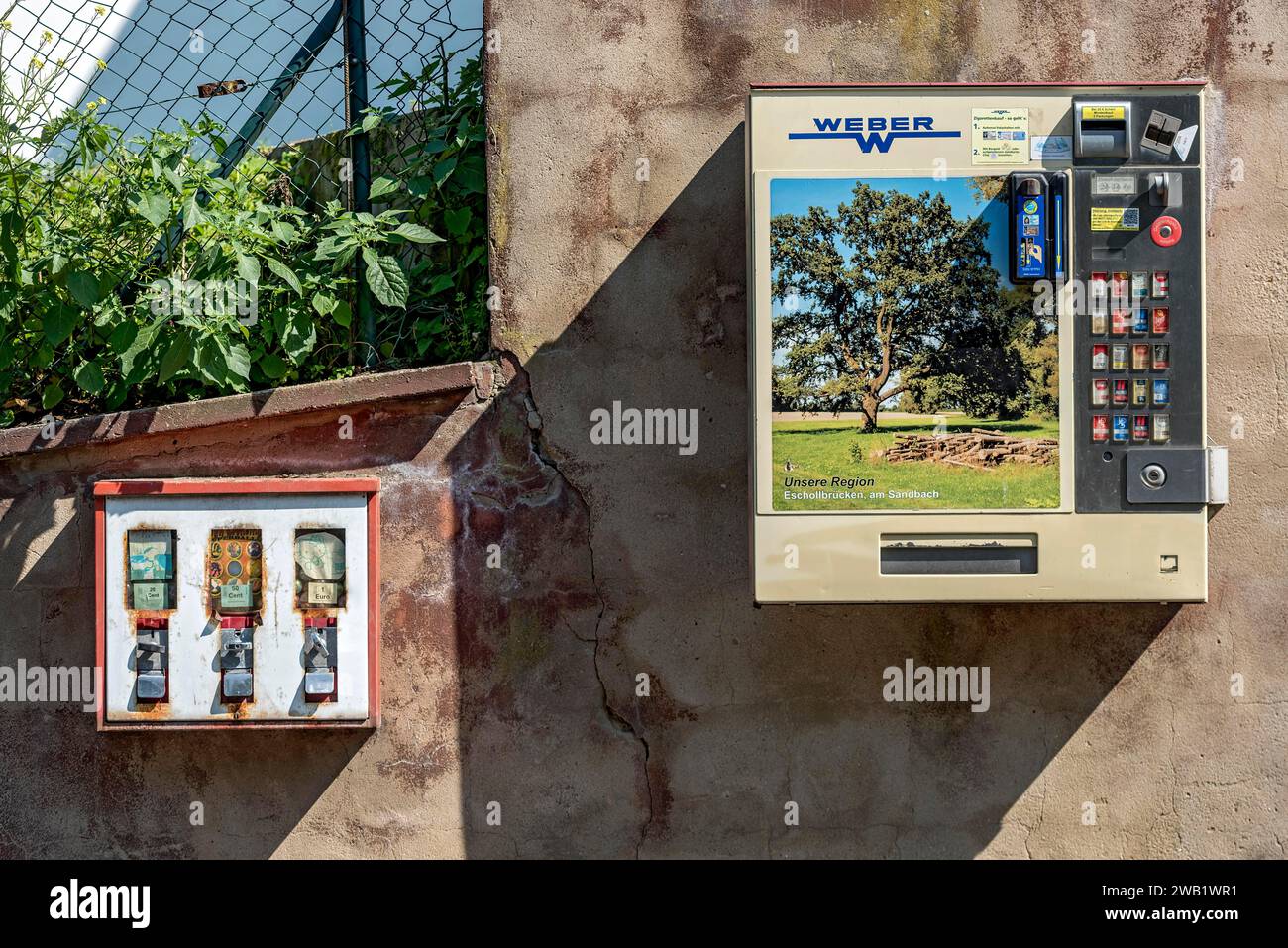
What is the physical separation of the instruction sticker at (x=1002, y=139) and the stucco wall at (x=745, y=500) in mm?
599

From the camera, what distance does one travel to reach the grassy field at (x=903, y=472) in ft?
10.4

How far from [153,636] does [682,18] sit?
109 inches

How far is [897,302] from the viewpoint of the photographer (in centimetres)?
315

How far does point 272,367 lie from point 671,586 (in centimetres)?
163

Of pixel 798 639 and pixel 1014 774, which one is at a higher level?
pixel 798 639

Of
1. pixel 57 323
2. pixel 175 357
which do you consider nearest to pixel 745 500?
pixel 175 357

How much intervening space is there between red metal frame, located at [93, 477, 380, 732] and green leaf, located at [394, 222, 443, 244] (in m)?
0.87

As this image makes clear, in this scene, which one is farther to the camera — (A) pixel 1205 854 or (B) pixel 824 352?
(A) pixel 1205 854

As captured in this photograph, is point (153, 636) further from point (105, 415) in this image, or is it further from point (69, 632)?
point (105, 415)

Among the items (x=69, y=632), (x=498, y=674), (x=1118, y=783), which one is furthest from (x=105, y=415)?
(x=1118, y=783)

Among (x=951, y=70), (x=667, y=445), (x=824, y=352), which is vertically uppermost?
(x=951, y=70)

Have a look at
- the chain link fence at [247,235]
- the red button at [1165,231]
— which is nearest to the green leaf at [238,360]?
the chain link fence at [247,235]

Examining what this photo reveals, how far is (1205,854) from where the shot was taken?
145 inches

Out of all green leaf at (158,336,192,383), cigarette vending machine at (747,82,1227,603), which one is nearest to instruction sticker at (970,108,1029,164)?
cigarette vending machine at (747,82,1227,603)
